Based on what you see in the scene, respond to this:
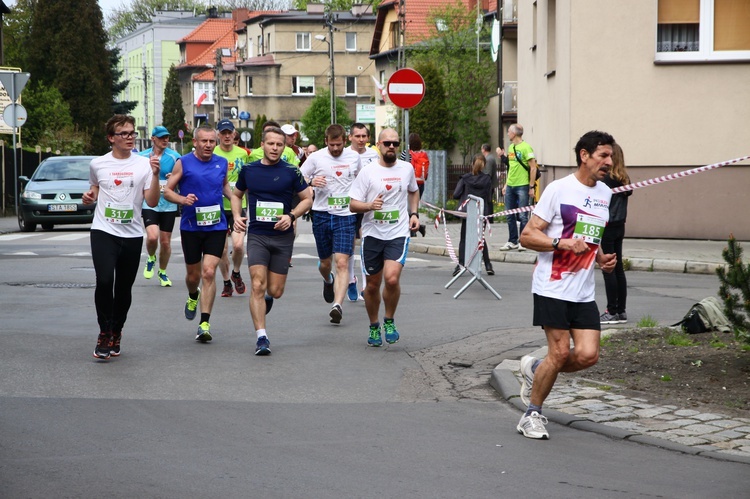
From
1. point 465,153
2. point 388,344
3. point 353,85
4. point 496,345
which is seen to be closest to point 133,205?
point 388,344

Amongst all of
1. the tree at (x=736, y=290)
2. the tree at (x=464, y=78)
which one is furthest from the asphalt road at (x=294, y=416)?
the tree at (x=464, y=78)

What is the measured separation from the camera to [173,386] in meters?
8.40

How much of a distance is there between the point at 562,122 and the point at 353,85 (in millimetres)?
72107

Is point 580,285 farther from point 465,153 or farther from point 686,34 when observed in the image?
point 465,153

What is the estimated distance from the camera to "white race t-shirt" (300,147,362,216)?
1230 cm

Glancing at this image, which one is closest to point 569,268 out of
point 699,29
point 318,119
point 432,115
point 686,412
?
point 686,412

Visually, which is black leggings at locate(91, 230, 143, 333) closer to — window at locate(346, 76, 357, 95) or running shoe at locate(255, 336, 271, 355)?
running shoe at locate(255, 336, 271, 355)

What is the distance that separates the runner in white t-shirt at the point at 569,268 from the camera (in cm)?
687

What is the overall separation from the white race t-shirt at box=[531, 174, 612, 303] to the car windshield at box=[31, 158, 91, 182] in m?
21.6

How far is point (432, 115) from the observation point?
1935 inches

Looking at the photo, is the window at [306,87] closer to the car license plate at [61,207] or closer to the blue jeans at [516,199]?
the car license plate at [61,207]

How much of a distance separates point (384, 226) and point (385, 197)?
0.26 meters

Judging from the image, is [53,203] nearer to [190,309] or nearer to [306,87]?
[190,309]

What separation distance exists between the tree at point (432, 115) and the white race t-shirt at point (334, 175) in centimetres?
3593
